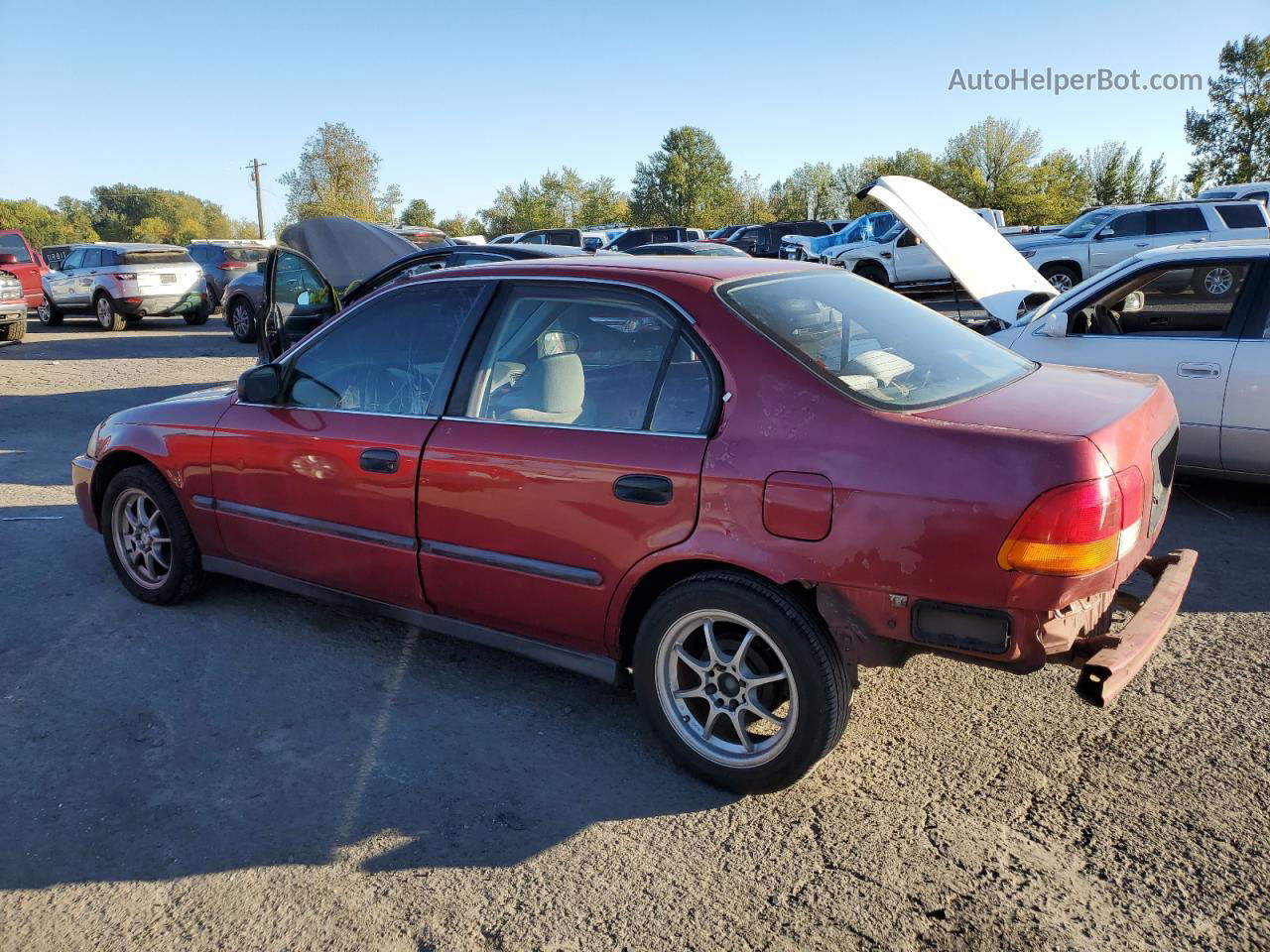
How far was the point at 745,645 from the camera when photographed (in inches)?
116

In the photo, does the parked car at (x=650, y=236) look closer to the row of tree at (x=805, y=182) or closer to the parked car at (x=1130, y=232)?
the parked car at (x=1130, y=232)

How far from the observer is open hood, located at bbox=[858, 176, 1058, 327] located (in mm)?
6992

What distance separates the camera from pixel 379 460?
366 cm

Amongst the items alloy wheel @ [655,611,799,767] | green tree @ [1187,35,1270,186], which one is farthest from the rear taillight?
green tree @ [1187,35,1270,186]

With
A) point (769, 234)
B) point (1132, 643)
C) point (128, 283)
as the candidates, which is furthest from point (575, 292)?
point (769, 234)

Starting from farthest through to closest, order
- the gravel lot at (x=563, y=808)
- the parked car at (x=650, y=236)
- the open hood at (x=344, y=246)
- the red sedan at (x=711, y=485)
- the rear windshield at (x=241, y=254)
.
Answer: the parked car at (x=650, y=236) → the rear windshield at (x=241, y=254) → the open hood at (x=344, y=246) → the red sedan at (x=711, y=485) → the gravel lot at (x=563, y=808)

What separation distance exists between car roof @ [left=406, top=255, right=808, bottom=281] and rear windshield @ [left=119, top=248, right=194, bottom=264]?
16.9 m

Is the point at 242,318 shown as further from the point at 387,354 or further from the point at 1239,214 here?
the point at 1239,214

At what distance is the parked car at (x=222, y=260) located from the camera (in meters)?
20.8

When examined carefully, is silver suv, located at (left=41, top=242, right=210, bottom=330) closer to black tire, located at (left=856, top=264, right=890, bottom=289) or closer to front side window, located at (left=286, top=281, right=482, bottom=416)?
black tire, located at (left=856, top=264, right=890, bottom=289)

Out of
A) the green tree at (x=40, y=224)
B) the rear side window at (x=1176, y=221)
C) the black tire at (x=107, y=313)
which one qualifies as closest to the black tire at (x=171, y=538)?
the black tire at (x=107, y=313)

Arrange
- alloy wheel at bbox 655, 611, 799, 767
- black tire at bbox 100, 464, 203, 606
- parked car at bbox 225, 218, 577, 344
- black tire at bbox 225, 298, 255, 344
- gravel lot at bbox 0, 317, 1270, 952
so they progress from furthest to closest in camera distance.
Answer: black tire at bbox 225, 298, 255, 344 → parked car at bbox 225, 218, 577, 344 → black tire at bbox 100, 464, 203, 606 → alloy wheel at bbox 655, 611, 799, 767 → gravel lot at bbox 0, 317, 1270, 952

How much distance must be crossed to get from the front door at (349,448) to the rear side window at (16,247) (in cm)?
1947

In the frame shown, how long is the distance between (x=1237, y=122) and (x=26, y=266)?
45372 mm
